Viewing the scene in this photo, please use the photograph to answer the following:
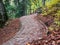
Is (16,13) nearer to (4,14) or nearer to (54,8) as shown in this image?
(4,14)

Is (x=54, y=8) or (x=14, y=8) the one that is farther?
(x=14, y=8)

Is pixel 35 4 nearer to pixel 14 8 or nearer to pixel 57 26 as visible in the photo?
pixel 14 8

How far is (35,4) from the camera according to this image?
42562mm

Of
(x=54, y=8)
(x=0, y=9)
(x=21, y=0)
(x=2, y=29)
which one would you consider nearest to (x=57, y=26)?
(x=54, y=8)

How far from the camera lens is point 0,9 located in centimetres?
1636

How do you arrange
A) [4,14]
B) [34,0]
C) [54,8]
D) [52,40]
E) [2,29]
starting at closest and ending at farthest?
[52,40] < [54,8] < [2,29] < [4,14] < [34,0]

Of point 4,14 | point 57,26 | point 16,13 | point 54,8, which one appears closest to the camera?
point 57,26

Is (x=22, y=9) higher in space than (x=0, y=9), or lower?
lower

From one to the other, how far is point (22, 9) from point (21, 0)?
2.15m

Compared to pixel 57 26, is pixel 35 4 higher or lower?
lower

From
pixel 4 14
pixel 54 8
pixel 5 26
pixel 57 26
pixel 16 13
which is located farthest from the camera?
pixel 16 13

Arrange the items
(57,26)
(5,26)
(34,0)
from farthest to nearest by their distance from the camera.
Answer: (34,0) < (5,26) < (57,26)

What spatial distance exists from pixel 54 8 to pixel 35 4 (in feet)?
97.9

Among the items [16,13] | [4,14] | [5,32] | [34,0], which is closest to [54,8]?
[5,32]
